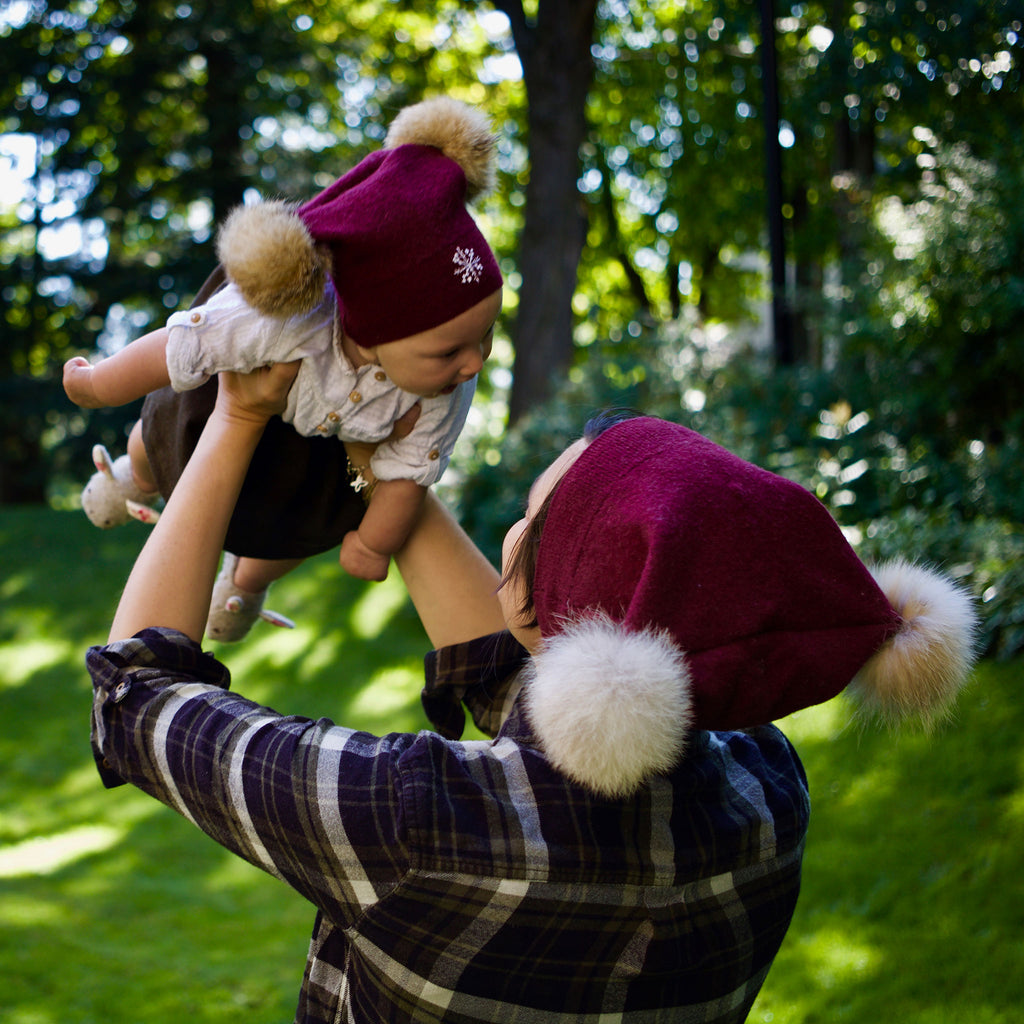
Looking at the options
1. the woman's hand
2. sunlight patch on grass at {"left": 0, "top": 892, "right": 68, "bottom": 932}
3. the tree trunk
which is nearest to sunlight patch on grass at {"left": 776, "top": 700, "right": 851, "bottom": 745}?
sunlight patch on grass at {"left": 0, "top": 892, "right": 68, "bottom": 932}

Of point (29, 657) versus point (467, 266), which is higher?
point (467, 266)

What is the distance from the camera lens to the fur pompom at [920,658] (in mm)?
1244

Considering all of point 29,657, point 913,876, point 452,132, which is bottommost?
point 913,876

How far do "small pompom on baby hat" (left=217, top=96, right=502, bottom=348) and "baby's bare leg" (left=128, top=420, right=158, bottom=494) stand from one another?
632 millimetres

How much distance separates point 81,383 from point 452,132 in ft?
2.63

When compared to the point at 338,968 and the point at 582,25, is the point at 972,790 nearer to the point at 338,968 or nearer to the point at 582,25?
the point at 338,968

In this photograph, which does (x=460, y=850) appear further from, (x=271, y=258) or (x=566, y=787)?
(x=271, y=258)

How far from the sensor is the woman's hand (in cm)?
158

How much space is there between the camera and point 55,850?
17.7 ft

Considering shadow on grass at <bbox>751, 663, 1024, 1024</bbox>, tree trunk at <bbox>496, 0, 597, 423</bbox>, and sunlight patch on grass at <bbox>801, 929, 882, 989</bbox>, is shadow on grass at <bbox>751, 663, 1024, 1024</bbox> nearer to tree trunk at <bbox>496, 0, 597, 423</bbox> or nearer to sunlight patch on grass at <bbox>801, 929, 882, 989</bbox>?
sunlight patch on grass at <bbox>801, 929, 882, 989</bbox>

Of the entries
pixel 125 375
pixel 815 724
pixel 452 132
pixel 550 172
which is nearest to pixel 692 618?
pixel 452 132

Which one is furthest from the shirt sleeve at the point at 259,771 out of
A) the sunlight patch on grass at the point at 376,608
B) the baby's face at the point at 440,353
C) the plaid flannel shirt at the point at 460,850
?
the sunlight patch on grass at the point at 376,608

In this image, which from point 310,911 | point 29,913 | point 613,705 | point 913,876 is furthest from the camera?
point 310,911

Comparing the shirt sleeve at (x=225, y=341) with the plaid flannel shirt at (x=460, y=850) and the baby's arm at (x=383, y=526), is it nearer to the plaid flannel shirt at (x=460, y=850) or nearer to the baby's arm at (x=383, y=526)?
the baby's arm at (x=383, y=526)
